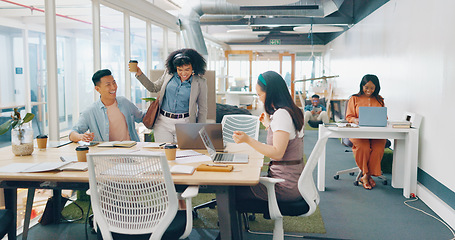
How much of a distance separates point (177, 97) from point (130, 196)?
6.31ft

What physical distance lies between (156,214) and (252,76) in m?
17.6

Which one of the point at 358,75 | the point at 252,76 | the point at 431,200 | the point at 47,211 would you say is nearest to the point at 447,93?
the point at 431,200

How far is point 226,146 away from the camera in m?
3.23

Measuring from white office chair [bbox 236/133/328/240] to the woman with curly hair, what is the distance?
145cm

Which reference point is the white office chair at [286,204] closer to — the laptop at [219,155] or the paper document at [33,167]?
the laptop at [219,155]

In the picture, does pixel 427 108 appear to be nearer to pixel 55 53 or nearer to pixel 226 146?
pixel 226 146

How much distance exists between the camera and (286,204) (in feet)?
8.38

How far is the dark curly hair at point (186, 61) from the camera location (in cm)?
377

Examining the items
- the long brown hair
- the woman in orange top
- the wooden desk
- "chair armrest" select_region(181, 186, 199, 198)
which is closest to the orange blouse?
the woman in orange top

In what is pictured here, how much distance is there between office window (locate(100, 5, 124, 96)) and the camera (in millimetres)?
5834

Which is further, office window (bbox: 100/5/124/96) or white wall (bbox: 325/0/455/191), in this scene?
office window (bbox: 100/5/124/96)

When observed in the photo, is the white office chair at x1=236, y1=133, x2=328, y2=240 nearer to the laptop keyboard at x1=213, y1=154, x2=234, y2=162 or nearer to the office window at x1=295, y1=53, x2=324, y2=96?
the laptop keyboard at x1=213, y1=154, x2=234, y2=162

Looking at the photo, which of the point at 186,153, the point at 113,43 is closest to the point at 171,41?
the point at 113,43

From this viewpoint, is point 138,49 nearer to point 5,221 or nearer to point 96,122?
point 96,122
